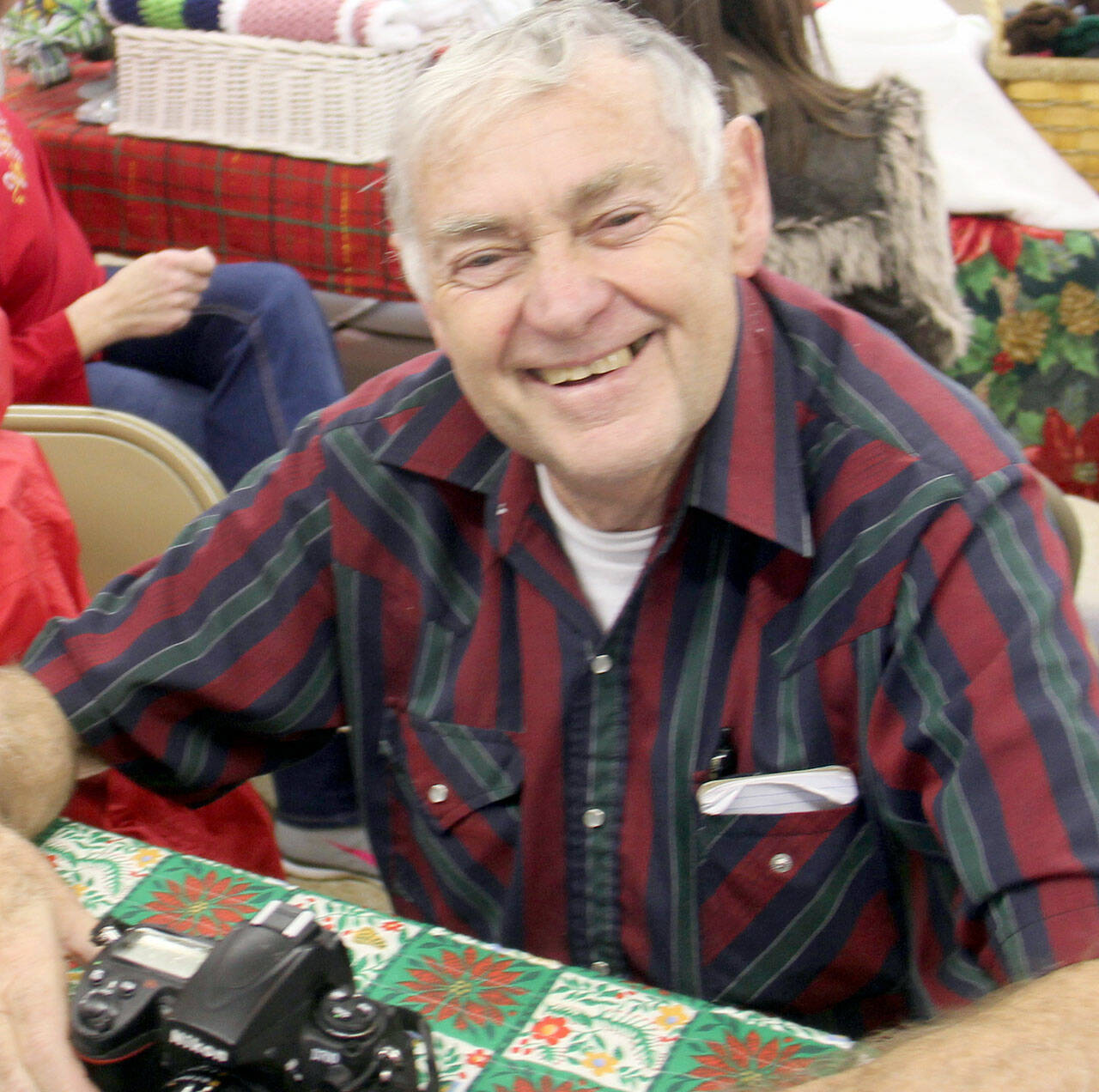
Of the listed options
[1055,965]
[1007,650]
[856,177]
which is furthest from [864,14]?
[1055,965]

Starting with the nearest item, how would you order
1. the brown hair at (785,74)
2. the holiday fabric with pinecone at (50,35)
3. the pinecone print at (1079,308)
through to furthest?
the brown hair at (785,74)
the pinecone print at (1079,308)
the holiday fabric with pinecone at (50,35)

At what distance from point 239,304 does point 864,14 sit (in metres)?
1.28

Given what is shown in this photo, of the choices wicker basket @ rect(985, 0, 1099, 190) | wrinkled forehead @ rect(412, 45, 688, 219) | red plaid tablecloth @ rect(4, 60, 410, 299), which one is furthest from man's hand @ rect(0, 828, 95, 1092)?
wicker basket @ rect(985, 0, 1099, 190)

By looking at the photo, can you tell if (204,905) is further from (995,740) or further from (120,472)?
(120,472)

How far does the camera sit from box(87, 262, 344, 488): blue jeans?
1872 mm

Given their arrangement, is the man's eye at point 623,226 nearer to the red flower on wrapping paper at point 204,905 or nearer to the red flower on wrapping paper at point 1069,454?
the red flower on wrapping paper at point 204,905

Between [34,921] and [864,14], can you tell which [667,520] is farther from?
[864,14]

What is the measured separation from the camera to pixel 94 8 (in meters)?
2.73

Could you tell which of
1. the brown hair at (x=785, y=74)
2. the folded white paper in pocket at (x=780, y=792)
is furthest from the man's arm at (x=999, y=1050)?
the brown hair at (x=785, y=74)

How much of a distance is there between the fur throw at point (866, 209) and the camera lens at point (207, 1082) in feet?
4.51

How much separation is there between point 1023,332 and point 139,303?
1512 mm

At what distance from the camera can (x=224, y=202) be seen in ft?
7.85

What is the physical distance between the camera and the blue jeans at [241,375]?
6.14 ft

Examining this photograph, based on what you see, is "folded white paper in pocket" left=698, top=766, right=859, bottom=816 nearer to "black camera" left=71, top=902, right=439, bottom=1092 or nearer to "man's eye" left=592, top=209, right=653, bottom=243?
"black camera" left=71, top=902, right=439, bottom=1092
